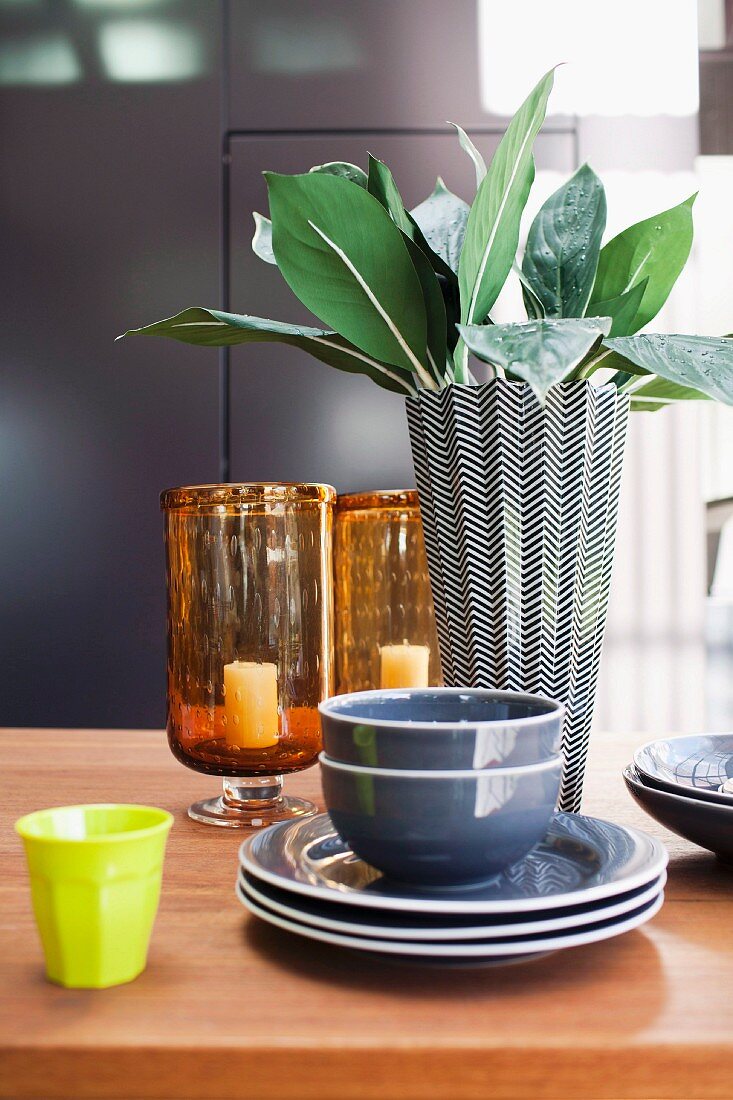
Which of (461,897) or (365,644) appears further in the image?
(365,644)

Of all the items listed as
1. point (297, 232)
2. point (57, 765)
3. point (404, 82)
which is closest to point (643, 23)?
point (404, 82)

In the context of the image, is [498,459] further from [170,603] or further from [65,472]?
[65,472]

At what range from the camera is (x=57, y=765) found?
0.92 metres

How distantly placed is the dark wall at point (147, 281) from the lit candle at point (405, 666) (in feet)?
4.96

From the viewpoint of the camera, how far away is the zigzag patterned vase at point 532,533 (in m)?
0.66

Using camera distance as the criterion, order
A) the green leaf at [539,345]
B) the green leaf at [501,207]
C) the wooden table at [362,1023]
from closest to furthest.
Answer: the wooden table at [362,1023], the green leaf at [539,345], the green leaf at [501,207]

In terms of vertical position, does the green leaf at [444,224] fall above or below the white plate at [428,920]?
above

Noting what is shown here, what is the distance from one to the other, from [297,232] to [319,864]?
41 centimetres

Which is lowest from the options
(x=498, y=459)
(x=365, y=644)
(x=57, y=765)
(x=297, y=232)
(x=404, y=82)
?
(x=57, y=765)

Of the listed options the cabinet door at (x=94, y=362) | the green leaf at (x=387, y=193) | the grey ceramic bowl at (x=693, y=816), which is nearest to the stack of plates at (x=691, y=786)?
the grey ceramic bowl at (x=693, y=816)

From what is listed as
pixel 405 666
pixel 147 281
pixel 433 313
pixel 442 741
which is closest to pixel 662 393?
pixel 433 313

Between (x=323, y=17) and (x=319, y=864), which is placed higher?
(x=323, y=17)

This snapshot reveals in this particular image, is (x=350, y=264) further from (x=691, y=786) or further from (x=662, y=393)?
(x=691, y=786)

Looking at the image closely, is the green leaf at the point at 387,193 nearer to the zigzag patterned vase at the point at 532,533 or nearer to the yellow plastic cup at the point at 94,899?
the zigzag patterned vase at the point at 532,533
